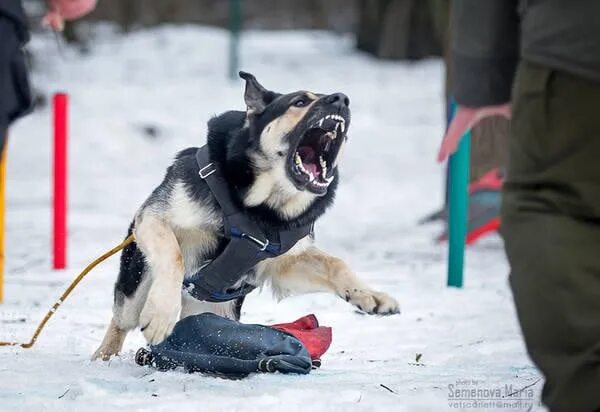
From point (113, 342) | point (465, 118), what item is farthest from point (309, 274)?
point (465, 118)

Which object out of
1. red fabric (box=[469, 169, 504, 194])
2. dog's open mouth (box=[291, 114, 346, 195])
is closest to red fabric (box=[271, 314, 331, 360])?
dog's open mouth (box=[291, 114, 346, 195])

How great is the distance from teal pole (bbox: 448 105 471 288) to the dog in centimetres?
219

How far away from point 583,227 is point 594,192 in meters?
0.08

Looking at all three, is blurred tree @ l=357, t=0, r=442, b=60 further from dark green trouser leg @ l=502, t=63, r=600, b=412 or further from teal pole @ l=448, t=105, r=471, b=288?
dark green trouser leg @ l=502, t=63, r=600, b=412

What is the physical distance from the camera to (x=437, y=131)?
1522 centimetres

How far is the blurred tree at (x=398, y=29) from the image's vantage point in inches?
711

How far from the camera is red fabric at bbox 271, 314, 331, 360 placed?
3932 mm

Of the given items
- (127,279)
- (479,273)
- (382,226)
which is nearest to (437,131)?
(382,226)

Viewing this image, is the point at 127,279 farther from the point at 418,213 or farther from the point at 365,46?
the point at 365,46

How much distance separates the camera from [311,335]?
4.00 m

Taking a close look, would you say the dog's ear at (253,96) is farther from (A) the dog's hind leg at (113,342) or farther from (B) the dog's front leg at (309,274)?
(A) the dog's hind leg at (113,342)

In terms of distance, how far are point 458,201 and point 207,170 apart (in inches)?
104

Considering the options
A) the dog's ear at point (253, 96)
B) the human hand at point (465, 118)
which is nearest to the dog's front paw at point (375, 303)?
the dog's ear at point (253, 96)

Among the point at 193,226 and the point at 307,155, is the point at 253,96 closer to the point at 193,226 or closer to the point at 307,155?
the point at 307,155
